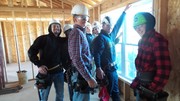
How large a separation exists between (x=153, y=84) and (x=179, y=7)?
0.87 metres

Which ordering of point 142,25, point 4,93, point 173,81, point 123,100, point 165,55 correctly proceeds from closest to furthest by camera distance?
1. point 165,55
2. point 142,25
3. point 173,81
4. point 123,100
5. point 4,93

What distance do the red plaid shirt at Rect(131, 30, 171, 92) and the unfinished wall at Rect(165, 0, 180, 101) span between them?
1.33 ft

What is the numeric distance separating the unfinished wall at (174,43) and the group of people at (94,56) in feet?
1.28

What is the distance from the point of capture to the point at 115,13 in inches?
129

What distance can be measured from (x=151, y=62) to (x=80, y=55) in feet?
2.08

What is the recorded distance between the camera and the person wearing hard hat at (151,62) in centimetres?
116

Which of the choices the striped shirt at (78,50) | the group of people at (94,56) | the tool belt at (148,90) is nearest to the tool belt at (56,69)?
the group of people at (94,56)

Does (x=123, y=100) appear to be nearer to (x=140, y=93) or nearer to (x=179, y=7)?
(x=140, y=93)

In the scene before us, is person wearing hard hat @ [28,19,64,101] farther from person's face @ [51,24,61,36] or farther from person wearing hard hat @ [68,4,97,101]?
person wearing hard hat @ [68,4,97,101]

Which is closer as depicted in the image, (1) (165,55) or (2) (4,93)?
(1) (165,55)

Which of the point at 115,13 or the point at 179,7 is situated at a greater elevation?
the point at 115,13

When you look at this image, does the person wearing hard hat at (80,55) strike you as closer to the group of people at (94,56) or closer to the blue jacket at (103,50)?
the group of people at (94,56)

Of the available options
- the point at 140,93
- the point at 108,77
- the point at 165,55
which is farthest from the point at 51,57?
the point at 165,55

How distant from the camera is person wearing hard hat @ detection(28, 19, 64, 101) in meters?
2.02
